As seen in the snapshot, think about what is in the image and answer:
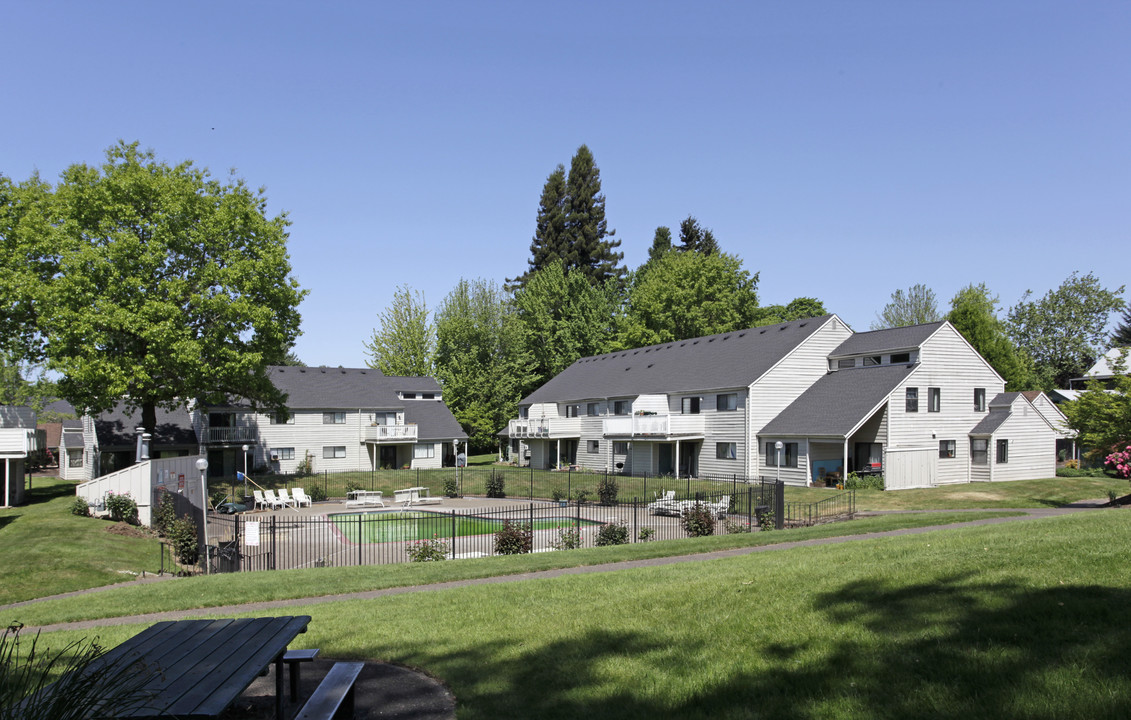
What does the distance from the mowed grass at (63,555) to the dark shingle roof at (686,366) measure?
30.7 metres

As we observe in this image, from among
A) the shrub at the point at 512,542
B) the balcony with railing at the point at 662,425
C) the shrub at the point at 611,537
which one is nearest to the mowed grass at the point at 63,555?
the shrub at the point at 512,542

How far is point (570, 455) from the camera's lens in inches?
2253

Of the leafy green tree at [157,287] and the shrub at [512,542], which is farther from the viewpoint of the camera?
the leafy green tree at [157,287]

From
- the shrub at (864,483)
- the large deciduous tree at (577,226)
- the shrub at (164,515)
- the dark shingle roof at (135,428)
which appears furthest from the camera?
the large deciduous tree at (577,226)

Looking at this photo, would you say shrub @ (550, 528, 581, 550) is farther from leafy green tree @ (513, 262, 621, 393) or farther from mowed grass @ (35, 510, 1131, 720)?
leafy green tree @ (513, 262, 621, 393)

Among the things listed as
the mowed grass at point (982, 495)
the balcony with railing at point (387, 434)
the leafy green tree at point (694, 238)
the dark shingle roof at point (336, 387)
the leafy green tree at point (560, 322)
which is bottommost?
the mowed grass at point (982, 495)

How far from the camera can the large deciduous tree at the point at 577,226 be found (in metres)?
90.4

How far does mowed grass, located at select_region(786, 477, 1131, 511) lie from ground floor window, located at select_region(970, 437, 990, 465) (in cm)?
263

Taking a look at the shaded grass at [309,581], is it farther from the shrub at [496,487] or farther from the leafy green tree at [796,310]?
the leafy green tree at [796,310]

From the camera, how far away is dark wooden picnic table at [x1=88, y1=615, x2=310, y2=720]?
15.4 ft

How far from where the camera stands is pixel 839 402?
4109cm

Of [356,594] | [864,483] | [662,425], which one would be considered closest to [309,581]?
[356,594]

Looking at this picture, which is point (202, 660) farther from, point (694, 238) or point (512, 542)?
point (694, 238)

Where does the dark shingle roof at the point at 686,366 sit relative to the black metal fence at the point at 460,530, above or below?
above
